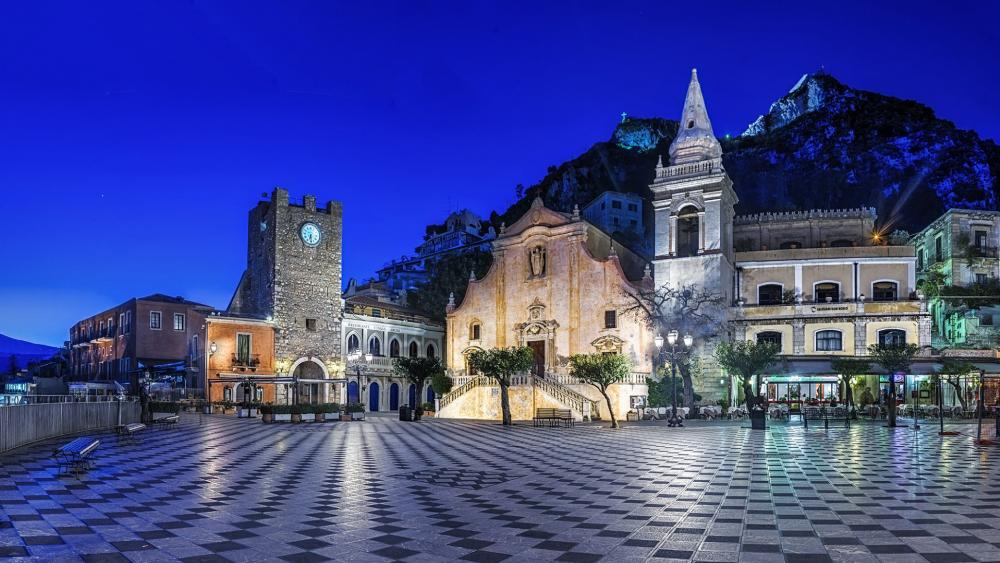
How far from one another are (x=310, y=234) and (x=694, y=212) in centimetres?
2684

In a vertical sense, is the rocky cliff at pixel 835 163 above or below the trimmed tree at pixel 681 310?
above

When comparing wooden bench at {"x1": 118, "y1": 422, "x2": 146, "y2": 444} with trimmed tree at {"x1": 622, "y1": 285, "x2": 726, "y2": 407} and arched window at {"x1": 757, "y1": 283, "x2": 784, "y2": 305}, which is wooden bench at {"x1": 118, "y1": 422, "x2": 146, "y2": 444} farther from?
arched window at {"x1": 757, "y1": 283, "x2": 784, "y2": 305}

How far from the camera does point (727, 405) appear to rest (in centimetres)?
4125

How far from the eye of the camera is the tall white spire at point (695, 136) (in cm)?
4660

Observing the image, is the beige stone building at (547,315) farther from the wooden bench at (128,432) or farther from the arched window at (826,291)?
the wooden bench at (128,432)

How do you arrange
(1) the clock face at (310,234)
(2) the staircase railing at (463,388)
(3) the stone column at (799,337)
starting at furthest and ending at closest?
(1) the clock face at (310,234), (3) the stone column at (799,337), (2) the staircase railing at (463,388)

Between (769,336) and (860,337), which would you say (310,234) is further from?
(860,337)

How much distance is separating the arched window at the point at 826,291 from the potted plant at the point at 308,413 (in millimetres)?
30253

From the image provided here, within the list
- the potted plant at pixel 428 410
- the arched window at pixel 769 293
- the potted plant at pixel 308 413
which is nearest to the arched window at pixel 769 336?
the arched window at pixel 769 293

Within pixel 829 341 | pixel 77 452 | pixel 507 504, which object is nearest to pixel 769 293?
pixel 829 341

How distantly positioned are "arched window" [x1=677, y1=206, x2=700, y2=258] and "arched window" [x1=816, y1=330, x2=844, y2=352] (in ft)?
29.1

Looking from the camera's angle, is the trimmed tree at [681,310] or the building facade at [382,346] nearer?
the trimmed tree at [681,310]

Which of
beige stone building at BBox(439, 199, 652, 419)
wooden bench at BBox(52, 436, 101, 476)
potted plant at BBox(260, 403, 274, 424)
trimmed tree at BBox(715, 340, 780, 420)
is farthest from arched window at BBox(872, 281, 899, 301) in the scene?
wooden bench at BBox(52, 436, 101, 476)

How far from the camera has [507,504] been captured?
11.2 m
